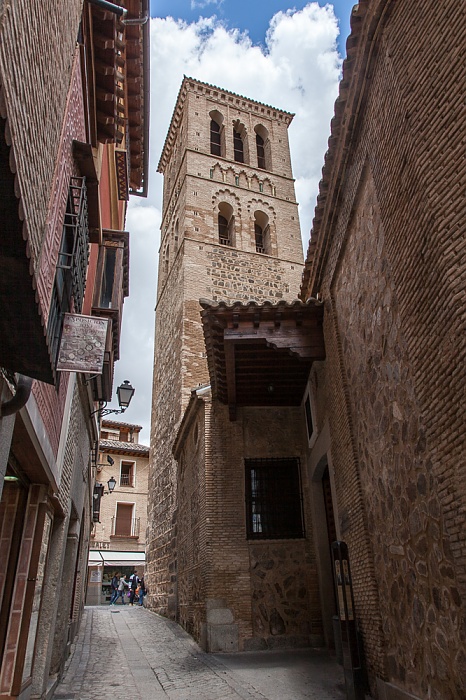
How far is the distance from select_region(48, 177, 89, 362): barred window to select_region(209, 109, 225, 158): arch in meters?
16.9

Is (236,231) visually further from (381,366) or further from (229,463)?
(381,366)

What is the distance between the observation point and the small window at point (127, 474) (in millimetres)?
28594

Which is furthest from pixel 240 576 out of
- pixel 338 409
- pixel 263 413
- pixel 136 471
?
pixel 136 471

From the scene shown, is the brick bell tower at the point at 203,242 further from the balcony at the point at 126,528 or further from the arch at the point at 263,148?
the balcony at the point at 126,528

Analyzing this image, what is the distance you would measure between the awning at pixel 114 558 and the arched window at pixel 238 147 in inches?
764

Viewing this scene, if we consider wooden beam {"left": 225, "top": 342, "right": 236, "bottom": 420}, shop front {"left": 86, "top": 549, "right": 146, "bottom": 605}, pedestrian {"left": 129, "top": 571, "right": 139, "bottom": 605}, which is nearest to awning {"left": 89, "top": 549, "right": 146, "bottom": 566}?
shop front {"left": 86, "top": 549, "right": 146, "bottom": 605}

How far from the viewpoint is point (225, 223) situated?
18.9 m

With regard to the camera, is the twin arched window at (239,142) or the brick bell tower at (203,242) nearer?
the brick bell tower at (203,242)

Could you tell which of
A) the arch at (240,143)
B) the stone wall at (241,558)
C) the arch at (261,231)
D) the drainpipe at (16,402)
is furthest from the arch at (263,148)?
the drainpipe at (16,402)

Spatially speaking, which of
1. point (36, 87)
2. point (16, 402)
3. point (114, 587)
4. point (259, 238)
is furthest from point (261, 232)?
point (16, 402)

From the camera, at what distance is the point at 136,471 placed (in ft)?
94.8

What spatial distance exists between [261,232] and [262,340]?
42.5 ft

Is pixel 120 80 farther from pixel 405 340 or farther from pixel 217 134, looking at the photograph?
pixel 217 134

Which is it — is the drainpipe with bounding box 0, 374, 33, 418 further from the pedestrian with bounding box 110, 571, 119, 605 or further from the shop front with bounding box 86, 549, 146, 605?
the shop front with bounding box 86, 549, 146, 605
